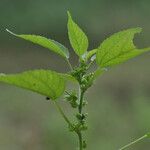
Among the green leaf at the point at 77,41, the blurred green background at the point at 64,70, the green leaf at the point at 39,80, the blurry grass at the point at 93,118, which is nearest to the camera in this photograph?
the green leaf at the point at 39,80

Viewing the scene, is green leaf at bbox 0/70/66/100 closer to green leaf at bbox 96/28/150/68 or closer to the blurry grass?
green leaf at bbox 96/28/150/68

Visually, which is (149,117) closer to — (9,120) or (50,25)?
(9,120)

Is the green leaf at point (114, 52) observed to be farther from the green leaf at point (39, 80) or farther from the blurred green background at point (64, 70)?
the blurred green background at point (64, 70)

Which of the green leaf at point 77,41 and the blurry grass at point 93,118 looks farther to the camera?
the blurry grass at point 93,118

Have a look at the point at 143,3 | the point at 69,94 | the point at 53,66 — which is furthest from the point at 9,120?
the point at 69,94

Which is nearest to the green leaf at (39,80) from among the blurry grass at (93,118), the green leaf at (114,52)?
the green leaf at (114,52)

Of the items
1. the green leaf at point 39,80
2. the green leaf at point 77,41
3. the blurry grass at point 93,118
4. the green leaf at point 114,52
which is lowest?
the blurry grass at point 93,118
